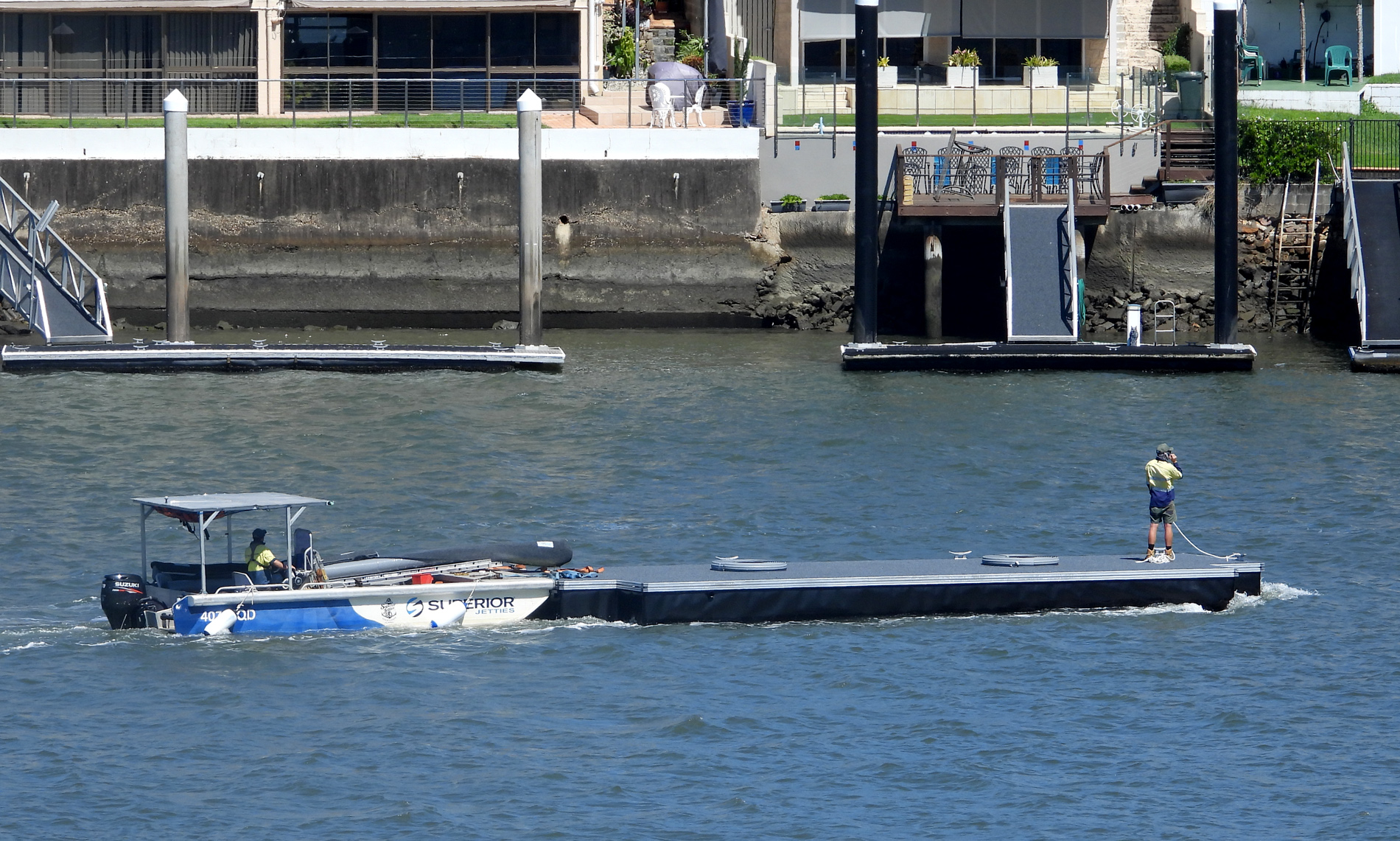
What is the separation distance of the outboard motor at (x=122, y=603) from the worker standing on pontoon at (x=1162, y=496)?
11.2 metres

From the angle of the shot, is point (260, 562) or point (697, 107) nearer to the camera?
point (260, 562)

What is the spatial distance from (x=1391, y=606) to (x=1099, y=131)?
81.9 ft

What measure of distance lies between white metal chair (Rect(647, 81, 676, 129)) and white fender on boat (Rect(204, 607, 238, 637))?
24.9 metres

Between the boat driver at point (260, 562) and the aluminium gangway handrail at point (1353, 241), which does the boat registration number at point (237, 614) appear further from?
the aluminium gangway handrail at point (1353, 241)

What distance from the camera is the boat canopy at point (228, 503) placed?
20891mm

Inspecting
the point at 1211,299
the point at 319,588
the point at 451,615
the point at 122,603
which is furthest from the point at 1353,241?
the point at 122,603

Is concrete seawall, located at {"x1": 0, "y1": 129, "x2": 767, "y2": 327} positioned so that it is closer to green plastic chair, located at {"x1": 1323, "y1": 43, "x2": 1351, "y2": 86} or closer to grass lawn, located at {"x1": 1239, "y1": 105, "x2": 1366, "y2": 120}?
grass lawn, located at {"x1": 1239, "y1": 105, "x2": 1366, "y2": 120}

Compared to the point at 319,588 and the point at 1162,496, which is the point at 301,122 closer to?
the point at 319,588


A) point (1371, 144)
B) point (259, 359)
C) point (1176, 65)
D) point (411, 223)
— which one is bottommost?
point (259, 359)

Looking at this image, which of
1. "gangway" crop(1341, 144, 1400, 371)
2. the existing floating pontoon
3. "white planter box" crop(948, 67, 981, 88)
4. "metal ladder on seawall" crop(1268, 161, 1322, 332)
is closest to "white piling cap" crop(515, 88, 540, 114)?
the existing floating pontoon

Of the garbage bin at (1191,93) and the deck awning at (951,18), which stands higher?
the deck awning at (951,18)

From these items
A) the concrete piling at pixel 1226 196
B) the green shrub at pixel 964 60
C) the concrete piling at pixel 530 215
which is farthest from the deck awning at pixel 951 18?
the concrete piling at pixel 530 215

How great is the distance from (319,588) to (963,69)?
30.7 metres

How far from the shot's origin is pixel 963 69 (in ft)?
158
